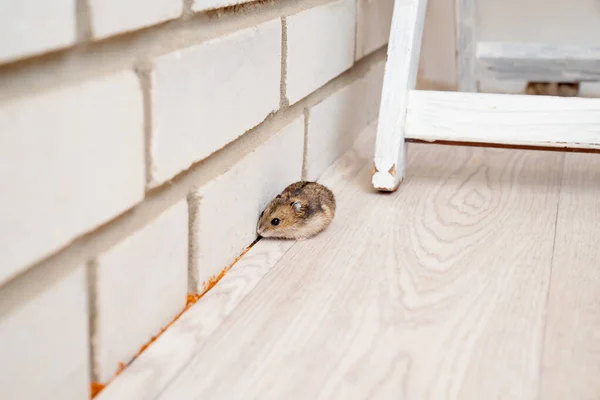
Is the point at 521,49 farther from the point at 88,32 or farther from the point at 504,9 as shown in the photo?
the point at 88,32

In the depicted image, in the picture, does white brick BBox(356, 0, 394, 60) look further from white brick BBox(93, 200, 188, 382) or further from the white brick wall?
white brick BBox(93, 200, 188, 382)

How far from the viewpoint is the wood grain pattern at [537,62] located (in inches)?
79.7

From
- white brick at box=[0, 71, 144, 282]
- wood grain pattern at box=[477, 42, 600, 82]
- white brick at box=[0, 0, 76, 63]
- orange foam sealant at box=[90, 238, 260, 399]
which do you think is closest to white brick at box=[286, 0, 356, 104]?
orange foam sealant at box=[90, 238, 260, 399]

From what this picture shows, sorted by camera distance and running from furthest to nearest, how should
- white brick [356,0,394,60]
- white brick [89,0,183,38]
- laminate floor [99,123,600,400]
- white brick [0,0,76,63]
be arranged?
1. white brick [356,0,394,60]
2. laminate floor [99,123,600,400]
3. white brick [89,0,183,38]
4. white brick [0,0,76,63]

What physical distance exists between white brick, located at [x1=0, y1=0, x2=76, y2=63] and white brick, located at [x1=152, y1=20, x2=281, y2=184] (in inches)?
7.3

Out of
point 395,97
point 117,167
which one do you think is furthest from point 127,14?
point 395,97

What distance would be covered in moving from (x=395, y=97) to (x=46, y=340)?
37.9 inches

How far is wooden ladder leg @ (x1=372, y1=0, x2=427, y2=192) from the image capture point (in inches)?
59.9

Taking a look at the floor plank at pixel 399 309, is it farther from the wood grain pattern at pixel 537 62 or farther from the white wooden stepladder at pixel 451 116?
the wood grain pattern at pixel 537 62

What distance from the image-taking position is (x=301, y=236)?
4.32 ft

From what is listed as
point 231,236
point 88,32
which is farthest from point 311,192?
point 88,32

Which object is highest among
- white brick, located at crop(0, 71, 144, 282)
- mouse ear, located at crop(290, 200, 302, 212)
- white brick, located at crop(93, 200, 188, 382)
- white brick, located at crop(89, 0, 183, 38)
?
white brick, located at crop(89, 0, 183, 38)

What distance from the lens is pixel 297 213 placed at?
126cm

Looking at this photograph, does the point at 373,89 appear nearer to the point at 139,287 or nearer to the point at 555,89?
the point at 555,89
